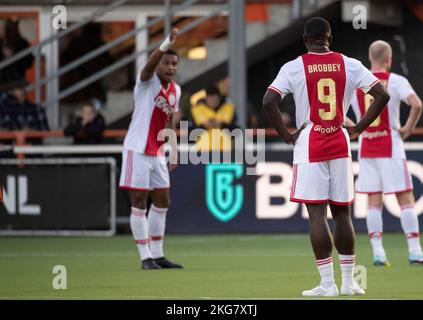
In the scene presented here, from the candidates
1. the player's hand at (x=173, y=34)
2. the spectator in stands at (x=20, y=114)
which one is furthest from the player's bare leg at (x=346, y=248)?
the spectator in stands at (x=20, y=114)

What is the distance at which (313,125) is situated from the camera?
10.4 metres

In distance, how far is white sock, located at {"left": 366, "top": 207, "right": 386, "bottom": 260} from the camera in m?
13.6

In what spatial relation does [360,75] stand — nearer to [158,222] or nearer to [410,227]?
[410,227]

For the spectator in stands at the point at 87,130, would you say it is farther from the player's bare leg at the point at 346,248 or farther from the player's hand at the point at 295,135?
the player's bare leg at the point at 346,248

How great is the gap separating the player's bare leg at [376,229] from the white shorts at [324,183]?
10.7ft

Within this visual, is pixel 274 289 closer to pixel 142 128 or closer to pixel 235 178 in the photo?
pixel 142 128

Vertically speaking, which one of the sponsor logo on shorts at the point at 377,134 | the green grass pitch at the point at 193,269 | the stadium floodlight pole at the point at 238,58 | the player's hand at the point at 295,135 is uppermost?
the stadium floodlight pole at the point at 238,58

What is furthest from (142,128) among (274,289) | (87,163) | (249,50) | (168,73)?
(249,50)

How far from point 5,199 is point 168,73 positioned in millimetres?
6176

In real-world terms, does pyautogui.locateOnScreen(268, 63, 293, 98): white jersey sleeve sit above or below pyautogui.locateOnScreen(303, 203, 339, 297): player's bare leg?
above

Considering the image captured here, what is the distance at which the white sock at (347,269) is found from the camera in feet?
34.0

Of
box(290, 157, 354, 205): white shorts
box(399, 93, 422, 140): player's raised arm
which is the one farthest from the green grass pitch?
box(399, 93, 422, 140): player's raised arm

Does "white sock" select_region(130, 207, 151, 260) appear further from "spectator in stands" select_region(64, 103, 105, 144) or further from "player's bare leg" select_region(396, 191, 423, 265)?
"spectator in stands" select_region(64, 103, 105, 144)

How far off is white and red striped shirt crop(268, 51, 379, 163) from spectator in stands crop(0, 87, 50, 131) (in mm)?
10277
